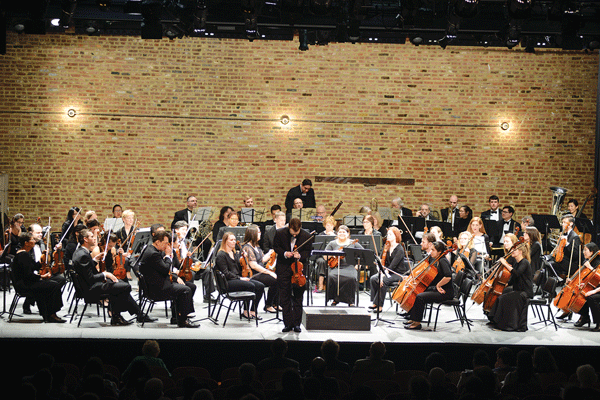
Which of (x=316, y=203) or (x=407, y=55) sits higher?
(x=407, y=55)

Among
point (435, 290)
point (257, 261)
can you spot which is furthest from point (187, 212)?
point (435, 290)

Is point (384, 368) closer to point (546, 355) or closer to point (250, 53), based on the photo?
point (546, 355)


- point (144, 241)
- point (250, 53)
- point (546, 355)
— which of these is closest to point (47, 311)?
point (144, 241)

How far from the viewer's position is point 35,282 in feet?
24.9

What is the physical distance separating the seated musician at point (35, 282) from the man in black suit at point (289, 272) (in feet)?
8.97

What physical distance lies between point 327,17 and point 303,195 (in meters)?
3.81

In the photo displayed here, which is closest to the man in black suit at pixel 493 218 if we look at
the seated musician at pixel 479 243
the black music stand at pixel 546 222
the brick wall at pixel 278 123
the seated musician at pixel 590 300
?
the black music stand at pixel 546 222

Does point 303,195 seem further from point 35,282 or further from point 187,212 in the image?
point 35,282

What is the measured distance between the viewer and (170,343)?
21.1ft

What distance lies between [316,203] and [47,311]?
6238 millimetres

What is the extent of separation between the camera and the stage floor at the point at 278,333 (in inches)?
277

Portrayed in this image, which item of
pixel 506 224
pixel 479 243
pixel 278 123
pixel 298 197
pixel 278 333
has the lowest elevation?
pixel 278 333

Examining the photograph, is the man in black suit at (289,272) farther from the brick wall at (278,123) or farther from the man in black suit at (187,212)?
the brick wall at (278,123)

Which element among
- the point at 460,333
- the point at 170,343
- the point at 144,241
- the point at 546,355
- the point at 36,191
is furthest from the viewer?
the point at 36,191
